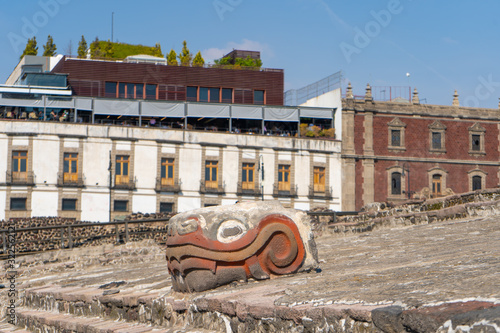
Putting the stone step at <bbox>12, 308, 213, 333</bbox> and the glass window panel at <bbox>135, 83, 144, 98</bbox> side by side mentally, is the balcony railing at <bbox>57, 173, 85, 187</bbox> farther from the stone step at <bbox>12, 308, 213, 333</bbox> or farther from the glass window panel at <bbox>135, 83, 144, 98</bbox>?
the stone step at <bbox>12, 308, 213, 333</bbox>

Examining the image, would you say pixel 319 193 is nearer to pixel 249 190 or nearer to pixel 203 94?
pixel 249 190

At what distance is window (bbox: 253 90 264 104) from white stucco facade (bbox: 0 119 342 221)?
16.2 ft

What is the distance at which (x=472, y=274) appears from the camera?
754 cm

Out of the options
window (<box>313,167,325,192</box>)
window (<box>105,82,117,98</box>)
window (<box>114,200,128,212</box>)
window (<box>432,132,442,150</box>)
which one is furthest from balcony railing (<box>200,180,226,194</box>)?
window (<box>432,132,442,150</box>)

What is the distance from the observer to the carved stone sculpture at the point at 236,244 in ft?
31.0

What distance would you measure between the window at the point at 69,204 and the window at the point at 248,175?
10.6 meters

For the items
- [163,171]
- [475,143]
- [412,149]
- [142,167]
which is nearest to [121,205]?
[142,167]

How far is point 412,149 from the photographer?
51.3 meters

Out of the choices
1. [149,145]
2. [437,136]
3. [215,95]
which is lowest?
[149,145]

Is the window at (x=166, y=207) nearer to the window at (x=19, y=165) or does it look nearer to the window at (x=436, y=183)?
the window at (x=19, y=165)

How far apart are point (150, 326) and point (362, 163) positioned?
41.0 metres

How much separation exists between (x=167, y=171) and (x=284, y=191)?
302 inches

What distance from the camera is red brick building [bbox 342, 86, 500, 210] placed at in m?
49.6

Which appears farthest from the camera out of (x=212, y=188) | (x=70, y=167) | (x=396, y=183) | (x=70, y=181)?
(x=396, y=183)
